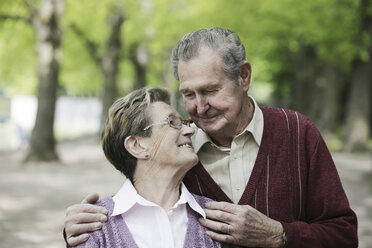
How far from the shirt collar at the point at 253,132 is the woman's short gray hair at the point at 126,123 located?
0.31m

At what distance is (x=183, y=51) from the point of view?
2896 millimetres

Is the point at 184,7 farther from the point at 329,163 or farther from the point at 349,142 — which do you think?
the point at 329,163

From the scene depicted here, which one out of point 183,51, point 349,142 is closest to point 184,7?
point 349,142

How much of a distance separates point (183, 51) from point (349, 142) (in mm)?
16370

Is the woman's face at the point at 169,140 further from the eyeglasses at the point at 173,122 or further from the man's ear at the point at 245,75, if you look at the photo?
the man's ear at the point at 245,75

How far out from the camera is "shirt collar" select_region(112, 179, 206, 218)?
2727mm

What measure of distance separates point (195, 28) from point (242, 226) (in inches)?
862

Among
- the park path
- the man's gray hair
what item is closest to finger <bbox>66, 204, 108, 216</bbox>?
the man's gray hair

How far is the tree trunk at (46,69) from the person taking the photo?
14.4m

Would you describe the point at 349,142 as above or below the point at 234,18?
below

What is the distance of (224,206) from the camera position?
274cm

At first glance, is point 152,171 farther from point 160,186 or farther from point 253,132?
point 253,132

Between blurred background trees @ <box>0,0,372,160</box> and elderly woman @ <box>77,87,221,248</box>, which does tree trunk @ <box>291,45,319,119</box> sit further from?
elderly woman @ <box>77,87,221,248</box>

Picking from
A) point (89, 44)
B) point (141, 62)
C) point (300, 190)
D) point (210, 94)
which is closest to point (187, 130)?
point (210, 94)
